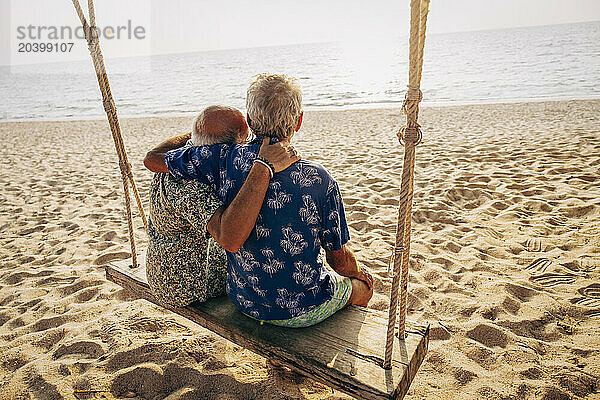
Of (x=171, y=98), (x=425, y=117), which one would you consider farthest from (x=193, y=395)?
(x=171, y=98)

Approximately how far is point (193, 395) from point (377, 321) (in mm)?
945

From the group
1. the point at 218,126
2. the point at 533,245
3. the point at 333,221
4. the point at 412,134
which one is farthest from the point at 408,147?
the point at 533,245

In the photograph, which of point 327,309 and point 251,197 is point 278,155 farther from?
point 327,309

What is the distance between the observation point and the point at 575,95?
14031 millimetres

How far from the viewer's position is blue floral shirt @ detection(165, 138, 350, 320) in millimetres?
1511

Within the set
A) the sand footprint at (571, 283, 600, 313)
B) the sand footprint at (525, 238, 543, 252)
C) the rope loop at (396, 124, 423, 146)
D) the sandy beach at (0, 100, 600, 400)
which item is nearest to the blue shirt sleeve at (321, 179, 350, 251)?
the rope loop at (396, 124, 423, 146)

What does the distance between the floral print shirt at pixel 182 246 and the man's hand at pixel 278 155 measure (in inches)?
11.4

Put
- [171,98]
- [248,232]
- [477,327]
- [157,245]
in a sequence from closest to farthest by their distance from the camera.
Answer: [248,232] < [157,245] < [477,327] < [171,98]

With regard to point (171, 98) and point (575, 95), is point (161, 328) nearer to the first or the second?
point (575, 95)

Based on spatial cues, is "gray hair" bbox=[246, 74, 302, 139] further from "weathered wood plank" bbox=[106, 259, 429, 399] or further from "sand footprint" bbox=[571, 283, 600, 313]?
"sand footprint" bbox=[571, 283, 600, 313]

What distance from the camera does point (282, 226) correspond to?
154 cm

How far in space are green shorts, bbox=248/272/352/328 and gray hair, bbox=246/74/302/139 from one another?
26.7 inches

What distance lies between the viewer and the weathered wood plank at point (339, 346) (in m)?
1.50

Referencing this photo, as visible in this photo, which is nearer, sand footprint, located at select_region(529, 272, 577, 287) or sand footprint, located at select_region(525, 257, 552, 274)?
sand footprint, located at select_region(529, 272, 577, 287)
